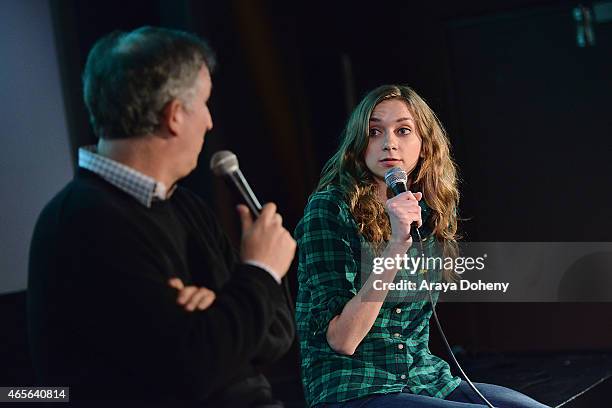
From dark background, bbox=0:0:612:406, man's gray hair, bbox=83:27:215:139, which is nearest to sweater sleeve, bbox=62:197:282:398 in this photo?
man's gray hair, bbox=83:27:215:139

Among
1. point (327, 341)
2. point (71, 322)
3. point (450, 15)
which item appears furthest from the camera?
point (450, 15)

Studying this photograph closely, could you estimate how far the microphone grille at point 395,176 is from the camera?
1.79 m

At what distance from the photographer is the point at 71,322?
1.30 meters

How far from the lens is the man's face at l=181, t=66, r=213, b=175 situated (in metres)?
1.35

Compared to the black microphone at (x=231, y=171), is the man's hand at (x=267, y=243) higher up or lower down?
lower down

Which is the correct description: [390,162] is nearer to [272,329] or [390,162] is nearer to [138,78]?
[272,329]

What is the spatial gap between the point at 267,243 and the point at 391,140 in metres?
0.62

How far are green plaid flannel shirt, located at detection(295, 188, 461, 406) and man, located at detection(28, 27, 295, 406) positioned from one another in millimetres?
399

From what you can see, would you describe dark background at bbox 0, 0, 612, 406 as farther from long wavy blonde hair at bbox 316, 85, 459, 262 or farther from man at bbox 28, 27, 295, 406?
man at bbox 28, 27, 295, 406

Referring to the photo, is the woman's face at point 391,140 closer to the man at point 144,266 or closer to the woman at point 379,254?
the woman at point 379,254

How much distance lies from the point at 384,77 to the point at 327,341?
2.30m

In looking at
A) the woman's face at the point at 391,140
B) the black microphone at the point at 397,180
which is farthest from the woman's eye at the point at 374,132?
the black microphone at the point at 397,180

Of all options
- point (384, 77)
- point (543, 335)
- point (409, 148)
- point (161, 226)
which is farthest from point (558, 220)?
point (161, 226)

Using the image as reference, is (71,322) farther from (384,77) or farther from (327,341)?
(384,77)
